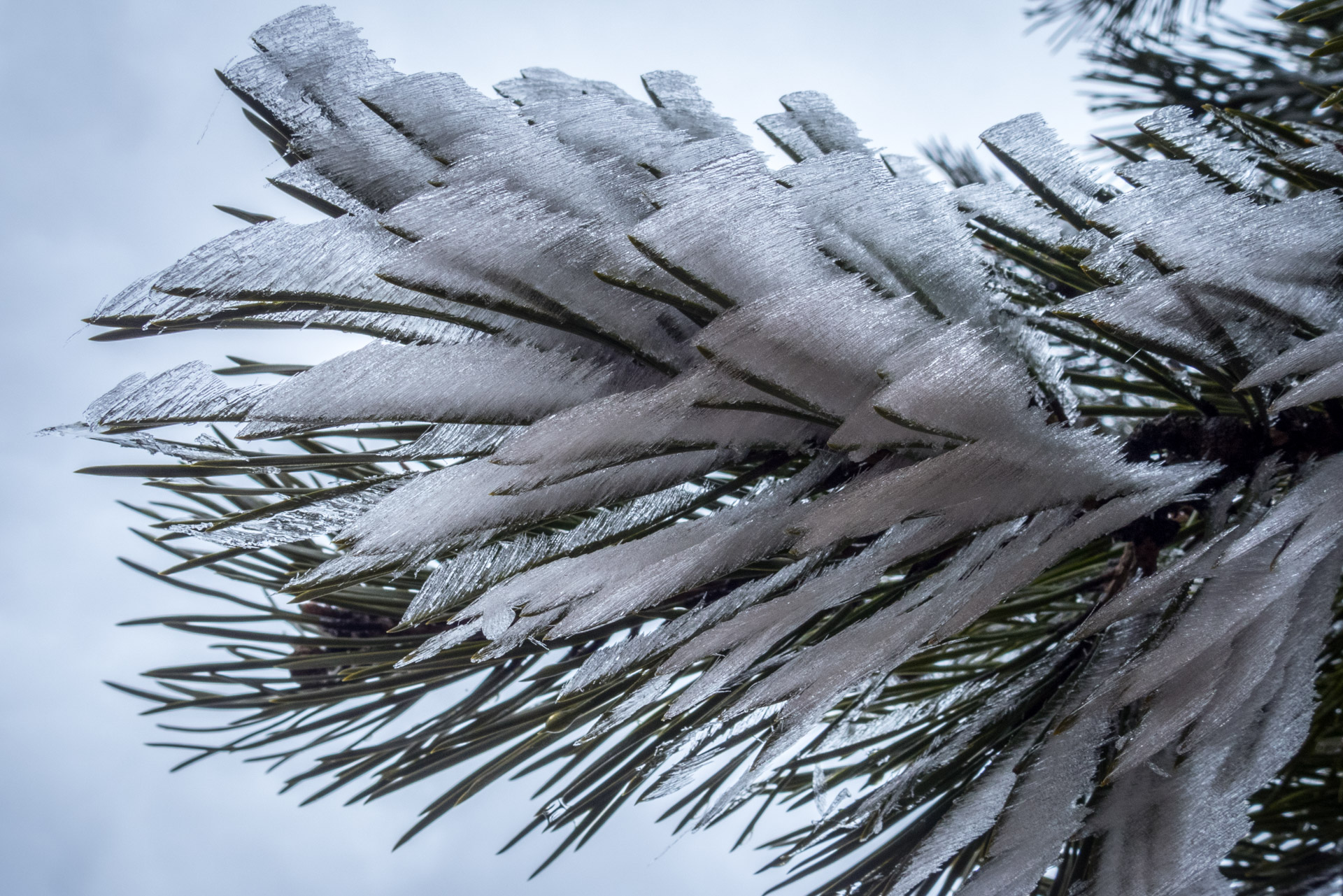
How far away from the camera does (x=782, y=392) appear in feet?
0.56

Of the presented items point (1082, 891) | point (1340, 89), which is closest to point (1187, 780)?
point (1082, 891)

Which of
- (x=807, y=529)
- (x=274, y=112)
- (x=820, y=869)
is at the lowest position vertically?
(x=820, y=869)

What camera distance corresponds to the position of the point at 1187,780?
19 cm

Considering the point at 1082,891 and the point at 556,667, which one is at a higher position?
the point at 556,667

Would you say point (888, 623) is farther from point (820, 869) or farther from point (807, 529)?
point (820, 869)

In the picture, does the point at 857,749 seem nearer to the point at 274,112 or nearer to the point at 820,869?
the point at 820,869

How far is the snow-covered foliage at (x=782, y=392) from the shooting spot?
0.55 ft

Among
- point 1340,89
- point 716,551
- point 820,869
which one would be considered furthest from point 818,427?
point 820,869

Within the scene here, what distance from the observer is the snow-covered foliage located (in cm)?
17

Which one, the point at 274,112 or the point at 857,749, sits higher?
the point at 274,112

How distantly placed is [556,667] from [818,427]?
7.7 inches

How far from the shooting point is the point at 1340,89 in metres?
0.21

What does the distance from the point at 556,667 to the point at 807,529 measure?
8.4 inches

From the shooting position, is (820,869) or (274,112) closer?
(274,112)
